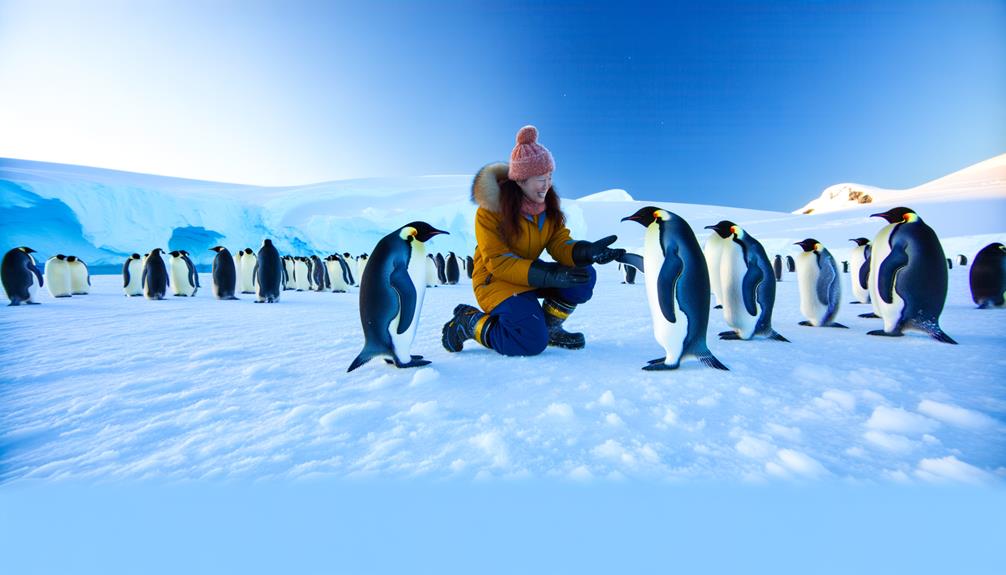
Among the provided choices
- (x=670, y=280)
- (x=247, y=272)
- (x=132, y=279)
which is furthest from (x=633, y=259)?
(x=132, y=279)

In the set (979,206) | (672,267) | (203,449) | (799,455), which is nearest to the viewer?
(799,455)

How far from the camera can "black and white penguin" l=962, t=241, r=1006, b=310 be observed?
3.92 m

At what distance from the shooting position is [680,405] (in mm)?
1410

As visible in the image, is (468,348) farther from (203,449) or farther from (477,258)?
(203,449)

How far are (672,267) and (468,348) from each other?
3.58 feet

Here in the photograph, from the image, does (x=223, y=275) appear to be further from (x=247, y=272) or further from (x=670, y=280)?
(x=670, y=280)

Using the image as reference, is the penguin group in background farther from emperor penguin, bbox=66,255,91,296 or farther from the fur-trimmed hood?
emperor penguin, bbox=66,255,91,296

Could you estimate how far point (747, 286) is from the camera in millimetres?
2605

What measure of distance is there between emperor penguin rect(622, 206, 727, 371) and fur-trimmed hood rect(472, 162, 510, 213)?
1.95ft

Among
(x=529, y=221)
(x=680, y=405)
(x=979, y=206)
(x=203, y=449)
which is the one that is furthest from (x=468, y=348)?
(x=979, y=206)

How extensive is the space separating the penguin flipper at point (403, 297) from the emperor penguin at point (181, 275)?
20.7ft

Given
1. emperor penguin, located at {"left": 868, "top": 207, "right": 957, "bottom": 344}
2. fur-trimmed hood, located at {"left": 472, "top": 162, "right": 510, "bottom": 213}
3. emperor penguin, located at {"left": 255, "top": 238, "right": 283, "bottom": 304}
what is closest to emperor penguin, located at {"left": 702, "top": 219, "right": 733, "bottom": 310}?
emperor penguin, located at {"left": 868, "top": 207, "right": 957, "bottom": 344}

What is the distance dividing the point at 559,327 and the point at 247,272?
6.64 m

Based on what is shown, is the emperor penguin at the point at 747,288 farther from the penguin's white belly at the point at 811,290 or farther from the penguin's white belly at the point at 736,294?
the penguin's white belly at the point at 811,290
